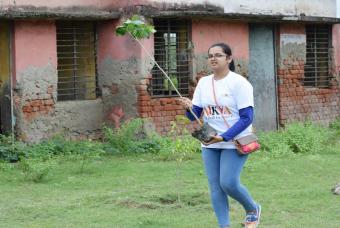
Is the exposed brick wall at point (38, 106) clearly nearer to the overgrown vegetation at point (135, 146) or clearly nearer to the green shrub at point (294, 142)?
the overgrown vegetation at point (135, 146)

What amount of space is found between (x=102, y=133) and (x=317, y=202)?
6.49m

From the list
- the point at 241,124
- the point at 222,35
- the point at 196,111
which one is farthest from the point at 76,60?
the point at 241,124

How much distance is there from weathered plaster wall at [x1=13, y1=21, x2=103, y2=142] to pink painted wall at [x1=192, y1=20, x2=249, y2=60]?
113 inches

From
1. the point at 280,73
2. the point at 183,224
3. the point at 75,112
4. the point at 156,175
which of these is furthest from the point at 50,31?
the point at 183,224

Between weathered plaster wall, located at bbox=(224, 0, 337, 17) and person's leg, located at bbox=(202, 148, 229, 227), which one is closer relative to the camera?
person's leg, located at bbox=(202, 148, 229, 227)

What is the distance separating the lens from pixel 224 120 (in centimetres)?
601

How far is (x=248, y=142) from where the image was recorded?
19.4ft

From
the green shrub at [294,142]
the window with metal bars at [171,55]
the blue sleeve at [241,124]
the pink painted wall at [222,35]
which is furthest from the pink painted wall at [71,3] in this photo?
the blue sleeve at [241,124]

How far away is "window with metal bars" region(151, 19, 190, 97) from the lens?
13898 mm

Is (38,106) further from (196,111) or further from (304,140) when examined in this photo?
(196,111)

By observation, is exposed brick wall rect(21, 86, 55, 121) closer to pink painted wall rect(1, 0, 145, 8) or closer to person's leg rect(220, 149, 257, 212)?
pink painted wall rect(1, 0, 145, 8)

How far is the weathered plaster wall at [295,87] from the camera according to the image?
16.2 m

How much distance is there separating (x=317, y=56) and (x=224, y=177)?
39.9 feet

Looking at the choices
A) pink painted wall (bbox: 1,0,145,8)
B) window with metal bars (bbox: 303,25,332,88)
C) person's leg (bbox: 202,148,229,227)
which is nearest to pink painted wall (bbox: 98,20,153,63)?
pink painted wall (bbox: 1,0,145,8)
